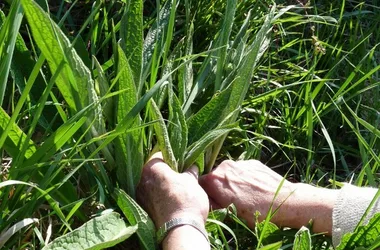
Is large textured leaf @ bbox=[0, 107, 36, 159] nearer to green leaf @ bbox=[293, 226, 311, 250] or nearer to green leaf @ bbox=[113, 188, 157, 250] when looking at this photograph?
green leaf @ bbox=[113, 188, 157, 250]

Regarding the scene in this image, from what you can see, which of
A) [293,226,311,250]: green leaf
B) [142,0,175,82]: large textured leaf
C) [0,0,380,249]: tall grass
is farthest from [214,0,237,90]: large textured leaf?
[293,226,311,250]: green leaf

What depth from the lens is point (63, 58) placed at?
4.82 ft

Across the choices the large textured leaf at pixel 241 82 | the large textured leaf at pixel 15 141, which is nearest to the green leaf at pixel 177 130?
the large textured leaf at pixel 241 82

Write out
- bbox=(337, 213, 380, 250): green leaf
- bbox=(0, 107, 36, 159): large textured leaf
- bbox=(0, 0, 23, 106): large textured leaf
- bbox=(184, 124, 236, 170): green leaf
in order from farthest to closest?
bbox=(184, 124, 236, 170): green leaf, bbox=(337, 213, 380, 250): green leaf, bbox=(0, 107, 36, 159): large textured leaf, bbox=(0, 0, 23, 106): large textured leaf

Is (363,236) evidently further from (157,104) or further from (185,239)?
(157,104)

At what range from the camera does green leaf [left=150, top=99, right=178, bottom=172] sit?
1.68m

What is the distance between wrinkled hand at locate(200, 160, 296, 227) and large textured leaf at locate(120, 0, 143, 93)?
A: 0.33m

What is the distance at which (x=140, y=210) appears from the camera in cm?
163

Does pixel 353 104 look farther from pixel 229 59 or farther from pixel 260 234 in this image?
pixel 260 234

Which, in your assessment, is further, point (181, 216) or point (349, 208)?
point (349, 208)

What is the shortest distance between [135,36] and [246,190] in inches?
18.4

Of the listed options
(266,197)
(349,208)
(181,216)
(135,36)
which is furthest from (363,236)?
(135,36)

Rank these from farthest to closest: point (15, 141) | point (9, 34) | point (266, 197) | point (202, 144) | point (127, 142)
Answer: point (266, 197)
point (202, 144)
point (127, 142)
point (15, 141)
point (9, 34)

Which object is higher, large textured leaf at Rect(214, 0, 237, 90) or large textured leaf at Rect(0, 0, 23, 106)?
large textured leaf at Rect(0, 0, 23, 106)
